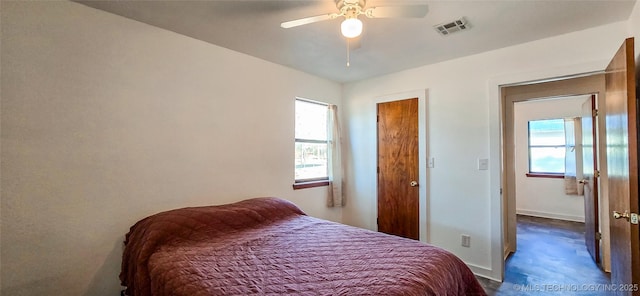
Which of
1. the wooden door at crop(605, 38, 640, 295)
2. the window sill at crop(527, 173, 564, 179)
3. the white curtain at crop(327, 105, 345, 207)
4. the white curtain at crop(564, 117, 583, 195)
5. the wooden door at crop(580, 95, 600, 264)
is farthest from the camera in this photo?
the window sill at crop(527, 173, 564, 179)

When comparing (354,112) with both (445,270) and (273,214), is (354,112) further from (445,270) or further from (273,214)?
(445,270)

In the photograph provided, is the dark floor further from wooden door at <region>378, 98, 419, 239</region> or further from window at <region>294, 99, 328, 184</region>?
window at <region>294, 99, 328, 184</region>

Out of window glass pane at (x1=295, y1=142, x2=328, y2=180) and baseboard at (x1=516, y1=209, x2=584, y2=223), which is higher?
window glass pane at (x1=295, y1=142, x2=328, y2=180)

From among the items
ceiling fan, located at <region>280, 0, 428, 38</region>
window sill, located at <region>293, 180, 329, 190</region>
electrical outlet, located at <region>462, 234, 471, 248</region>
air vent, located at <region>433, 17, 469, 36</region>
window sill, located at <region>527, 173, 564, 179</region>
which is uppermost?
air vent, located at <region>433, 17, 469, 36</region>

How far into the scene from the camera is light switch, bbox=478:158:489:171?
8.94 feet

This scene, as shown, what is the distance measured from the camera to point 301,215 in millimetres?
2674

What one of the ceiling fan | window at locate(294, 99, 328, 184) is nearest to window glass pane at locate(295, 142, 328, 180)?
window at locate(294, 99, 328, 184)

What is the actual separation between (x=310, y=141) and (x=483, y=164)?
205cm

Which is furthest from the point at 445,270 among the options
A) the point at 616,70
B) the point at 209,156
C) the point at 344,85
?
the point at 344,85

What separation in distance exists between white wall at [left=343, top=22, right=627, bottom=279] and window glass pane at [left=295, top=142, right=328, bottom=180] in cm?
129

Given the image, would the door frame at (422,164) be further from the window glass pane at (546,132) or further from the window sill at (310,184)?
the window glass pane at (546,132)

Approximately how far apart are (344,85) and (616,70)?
279 cm

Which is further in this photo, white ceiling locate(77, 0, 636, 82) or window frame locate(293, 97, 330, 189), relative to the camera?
window frame locate(293, 97, 330, 189)

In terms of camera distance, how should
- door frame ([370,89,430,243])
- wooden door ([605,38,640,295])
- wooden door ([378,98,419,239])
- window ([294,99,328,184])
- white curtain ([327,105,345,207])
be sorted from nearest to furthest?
1. wooden door ([605,38,640,295])
2. door frame ([370,89,430,243])
3. wooden door ([378,98,419,239])
4. window ([294,99,328,184])
5. white curtain ([327,105,345,207])
